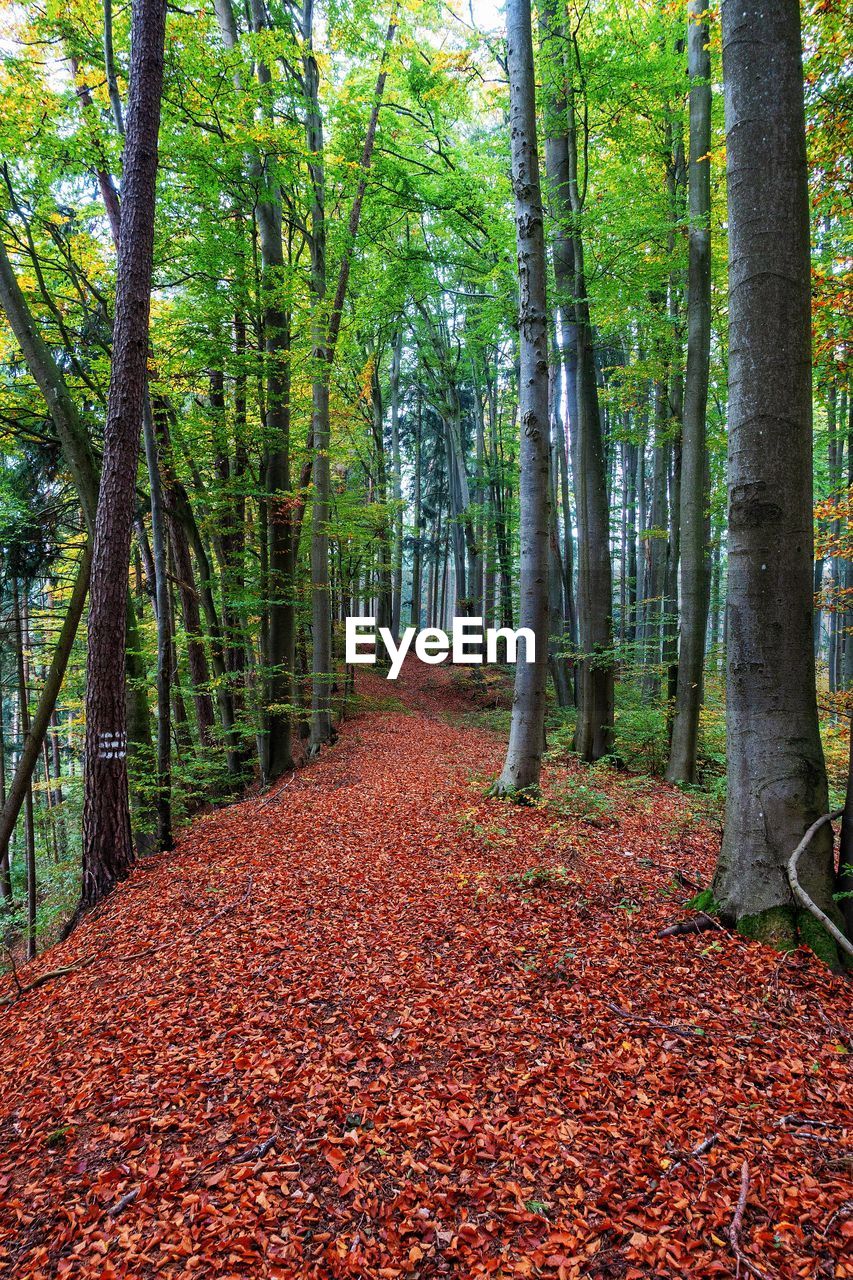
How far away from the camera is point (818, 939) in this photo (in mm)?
3049

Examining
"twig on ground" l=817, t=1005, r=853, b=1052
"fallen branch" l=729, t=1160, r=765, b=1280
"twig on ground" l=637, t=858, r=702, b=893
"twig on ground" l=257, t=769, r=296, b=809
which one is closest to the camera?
"fallen branch" l=729, t=1160, r=765, b=1280

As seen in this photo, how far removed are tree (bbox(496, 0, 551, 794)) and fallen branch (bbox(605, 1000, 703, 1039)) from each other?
3591 millimetres

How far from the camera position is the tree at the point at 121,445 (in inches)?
197

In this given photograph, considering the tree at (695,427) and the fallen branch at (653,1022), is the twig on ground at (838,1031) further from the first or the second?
the tree at (695,427)

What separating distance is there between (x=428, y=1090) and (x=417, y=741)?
979 cm

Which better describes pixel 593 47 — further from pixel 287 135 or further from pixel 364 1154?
pixel 364 1154

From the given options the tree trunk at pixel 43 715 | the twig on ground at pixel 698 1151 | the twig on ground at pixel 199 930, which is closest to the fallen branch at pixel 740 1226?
the twig on ground at pixel 698 1151

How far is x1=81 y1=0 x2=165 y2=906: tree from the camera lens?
500 centimetres

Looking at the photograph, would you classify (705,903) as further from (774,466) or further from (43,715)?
(43,715)

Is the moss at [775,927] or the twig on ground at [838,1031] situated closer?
the twig on ground at [838,1031]

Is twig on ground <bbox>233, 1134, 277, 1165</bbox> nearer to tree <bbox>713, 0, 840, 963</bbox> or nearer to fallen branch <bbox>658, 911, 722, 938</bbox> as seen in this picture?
fallen branch <bbox>658, 911, 722, 938</bbox>

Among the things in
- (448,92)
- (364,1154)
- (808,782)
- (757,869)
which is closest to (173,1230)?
(364,1154)

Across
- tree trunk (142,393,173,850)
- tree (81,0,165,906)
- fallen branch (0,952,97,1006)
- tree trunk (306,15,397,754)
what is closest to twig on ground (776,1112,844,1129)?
fallen branch (0,952,97,1006)

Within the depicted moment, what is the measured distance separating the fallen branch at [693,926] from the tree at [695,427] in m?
4.75
